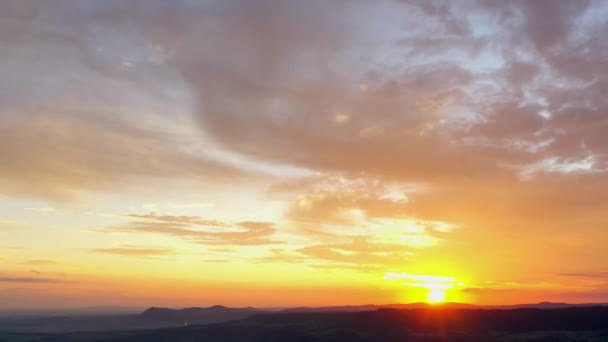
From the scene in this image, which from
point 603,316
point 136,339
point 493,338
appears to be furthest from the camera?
point 136,339

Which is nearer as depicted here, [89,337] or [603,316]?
[603,316]

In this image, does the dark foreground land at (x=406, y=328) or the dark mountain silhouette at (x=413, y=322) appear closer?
the dark foreground land at (x=406, y=328)

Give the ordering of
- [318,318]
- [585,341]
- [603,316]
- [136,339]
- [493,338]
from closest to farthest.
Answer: [585,341] → [493,338] → [603,316] → [136,339] → [318,318]

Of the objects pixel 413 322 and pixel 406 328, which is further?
pixel 413 322

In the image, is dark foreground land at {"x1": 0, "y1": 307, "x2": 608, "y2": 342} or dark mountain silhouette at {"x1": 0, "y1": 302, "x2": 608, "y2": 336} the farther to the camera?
dark mountain silhouette at {"x1": 0, "y1": 302, "x2": 608, "y2": 336}

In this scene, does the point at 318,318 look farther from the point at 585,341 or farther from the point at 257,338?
the point at 585,341

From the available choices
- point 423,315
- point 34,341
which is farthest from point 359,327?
point 34,341

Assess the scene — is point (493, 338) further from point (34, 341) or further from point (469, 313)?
point (34, 341)
